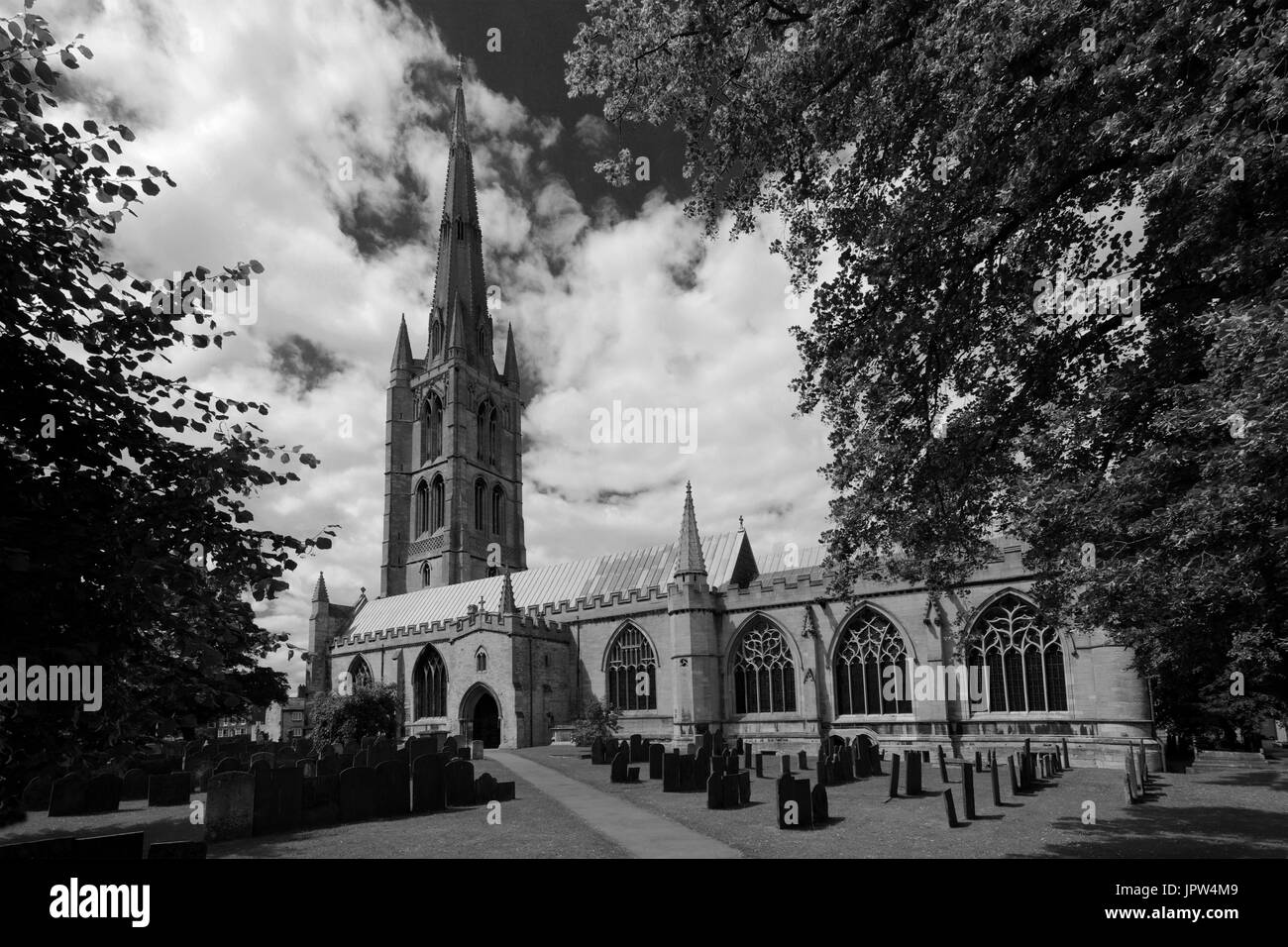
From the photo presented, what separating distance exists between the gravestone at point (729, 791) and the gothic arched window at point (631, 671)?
1828 centimetres

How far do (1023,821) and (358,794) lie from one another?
1108 cm

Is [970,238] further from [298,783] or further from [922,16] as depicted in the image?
[298,783]

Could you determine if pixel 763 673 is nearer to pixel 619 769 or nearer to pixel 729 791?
pixel 619 769

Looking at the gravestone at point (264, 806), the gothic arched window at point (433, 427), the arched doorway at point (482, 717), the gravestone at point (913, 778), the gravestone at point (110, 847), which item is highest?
the gothic arched window at point (433, 427)

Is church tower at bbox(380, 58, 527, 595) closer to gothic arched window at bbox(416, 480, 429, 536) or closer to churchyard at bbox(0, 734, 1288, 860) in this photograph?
gothic arched window at bbox(416, 480, 429, 536)

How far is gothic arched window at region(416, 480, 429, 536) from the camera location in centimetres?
5628

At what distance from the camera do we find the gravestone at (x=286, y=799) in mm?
12000

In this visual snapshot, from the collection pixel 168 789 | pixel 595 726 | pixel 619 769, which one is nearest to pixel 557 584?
pixel 595 726

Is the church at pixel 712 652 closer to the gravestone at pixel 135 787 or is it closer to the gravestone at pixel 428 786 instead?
the gravestone at pixel 428 786

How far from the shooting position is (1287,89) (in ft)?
16.5

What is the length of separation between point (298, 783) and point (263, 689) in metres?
20.0

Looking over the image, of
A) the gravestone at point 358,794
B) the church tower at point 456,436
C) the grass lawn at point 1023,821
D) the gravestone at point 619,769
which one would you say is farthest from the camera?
the church tower at point 456,436

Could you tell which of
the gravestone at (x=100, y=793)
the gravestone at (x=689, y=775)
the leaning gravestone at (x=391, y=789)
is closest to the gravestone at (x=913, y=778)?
the gravestone at (x=689, y=775)

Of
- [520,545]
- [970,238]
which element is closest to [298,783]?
[970,238]
